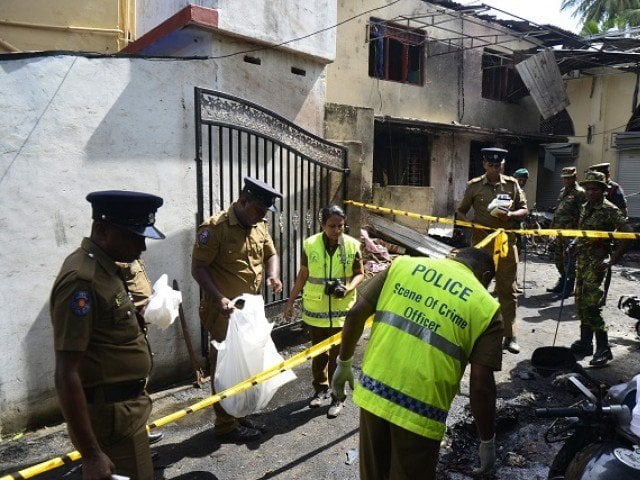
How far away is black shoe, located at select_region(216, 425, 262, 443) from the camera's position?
12.0 feet

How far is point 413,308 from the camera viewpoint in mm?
2166

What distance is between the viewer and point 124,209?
204 cm

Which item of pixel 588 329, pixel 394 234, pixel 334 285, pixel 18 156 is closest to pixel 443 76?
pixel 394 234

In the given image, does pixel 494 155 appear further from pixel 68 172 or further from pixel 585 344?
pixel 68 172

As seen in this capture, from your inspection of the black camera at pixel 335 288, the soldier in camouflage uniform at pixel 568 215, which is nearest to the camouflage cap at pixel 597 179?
the soldier in camouflage uniform at pixel 568 215

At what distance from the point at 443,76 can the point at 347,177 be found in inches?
369

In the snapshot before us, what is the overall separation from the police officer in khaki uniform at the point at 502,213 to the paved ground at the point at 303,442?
675 millimetres

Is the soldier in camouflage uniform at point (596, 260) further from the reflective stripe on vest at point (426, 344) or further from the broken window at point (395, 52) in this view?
the broken window at point (395, 52)

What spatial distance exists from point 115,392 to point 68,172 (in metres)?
2.40

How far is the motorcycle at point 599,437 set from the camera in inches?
87.4

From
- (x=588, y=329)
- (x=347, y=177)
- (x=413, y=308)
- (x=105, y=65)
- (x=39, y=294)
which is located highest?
(x=105, y=65)

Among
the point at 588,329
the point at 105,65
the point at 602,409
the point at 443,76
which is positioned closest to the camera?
the point at 602,409

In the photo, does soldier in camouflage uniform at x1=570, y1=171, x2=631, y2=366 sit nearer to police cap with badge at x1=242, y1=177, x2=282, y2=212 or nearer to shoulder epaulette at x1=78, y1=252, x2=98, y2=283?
police cap with badge at x1=242, y1=177, x2=282, y2=212

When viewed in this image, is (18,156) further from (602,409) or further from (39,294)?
(602,409)
